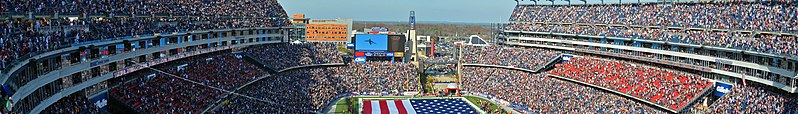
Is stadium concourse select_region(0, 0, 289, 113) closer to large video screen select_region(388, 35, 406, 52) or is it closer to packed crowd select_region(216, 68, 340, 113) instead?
packed crowd select_region(216, 68, 340, 113)

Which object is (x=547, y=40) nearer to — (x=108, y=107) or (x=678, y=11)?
(x=678, y=11)

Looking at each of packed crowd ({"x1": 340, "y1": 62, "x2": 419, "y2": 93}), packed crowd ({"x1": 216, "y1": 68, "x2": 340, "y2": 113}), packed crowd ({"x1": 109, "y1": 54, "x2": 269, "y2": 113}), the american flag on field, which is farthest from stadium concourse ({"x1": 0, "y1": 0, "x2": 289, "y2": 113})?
the american flag on field

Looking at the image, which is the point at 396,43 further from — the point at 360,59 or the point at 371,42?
the point at 360,59

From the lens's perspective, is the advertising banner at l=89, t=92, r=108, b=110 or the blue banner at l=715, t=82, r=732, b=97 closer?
the advertising banner at l=89, t=92, r=108, b=110

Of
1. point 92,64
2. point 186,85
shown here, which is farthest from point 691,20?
point 92,64

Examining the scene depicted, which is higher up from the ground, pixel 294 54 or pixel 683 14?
pixel 683 14

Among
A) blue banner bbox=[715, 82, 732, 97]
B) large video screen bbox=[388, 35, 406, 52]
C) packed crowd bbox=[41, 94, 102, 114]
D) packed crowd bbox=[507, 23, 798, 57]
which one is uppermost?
packed crowd bbox=[507, 23, 798, 57]

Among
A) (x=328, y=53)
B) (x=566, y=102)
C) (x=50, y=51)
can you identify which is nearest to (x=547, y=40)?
(x=566, y=102)

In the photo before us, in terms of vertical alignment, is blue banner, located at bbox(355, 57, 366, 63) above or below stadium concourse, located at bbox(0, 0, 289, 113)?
below
